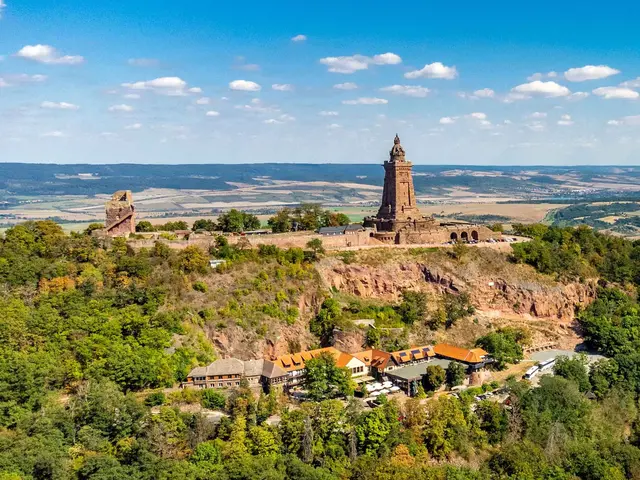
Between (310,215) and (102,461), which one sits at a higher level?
(310,215)

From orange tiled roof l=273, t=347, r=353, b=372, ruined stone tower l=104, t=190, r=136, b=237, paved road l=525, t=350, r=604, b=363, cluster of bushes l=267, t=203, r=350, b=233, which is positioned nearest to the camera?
orange tiled roof l=273, t=347, r=353, b=372

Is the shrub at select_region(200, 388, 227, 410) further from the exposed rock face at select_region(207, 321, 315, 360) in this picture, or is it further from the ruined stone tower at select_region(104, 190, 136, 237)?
the ruined stone tower at select_region(104, 190, 136, 237)

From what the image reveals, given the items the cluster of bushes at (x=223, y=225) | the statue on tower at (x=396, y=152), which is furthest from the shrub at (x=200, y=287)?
the statue on tower at (x=396, y=152)

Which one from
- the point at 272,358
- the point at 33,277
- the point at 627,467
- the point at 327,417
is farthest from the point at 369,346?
the point at 33,277

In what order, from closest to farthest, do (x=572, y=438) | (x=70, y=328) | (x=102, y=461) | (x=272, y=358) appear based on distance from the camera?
(x=102, y=461) < (x=572, y=438) < (x=70, y=328) < (x=272, y=358)

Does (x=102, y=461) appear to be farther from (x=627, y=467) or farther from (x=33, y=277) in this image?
(x=627, y=467)

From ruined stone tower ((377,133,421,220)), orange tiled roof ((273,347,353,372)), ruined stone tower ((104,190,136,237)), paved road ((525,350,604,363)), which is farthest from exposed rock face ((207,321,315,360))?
ruined stone tower ((377,133,421,220))

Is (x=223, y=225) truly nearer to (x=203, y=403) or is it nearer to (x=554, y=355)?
(x=203, y=403)
